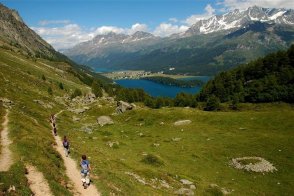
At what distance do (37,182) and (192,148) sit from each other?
138 ft

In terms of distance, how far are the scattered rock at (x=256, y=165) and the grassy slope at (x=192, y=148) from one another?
1343 millimetres

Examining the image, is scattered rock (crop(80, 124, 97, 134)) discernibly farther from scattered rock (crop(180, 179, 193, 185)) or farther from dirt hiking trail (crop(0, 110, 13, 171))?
scattered rock (crop(180, 179, 193, 185))

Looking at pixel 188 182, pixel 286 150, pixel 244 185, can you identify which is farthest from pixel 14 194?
pixel 286 150

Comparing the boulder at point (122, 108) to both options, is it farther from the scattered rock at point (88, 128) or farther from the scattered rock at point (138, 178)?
the scattered rock at point (138, 178)

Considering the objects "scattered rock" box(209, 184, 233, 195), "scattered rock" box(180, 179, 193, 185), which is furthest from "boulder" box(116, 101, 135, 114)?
"scattered rock" box(209, 184, 233, 195)

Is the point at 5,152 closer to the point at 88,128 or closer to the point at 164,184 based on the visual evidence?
the point at 164,184

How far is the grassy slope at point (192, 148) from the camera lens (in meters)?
47.1

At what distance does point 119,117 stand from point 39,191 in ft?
245

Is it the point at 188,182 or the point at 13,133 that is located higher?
the point at 13,133

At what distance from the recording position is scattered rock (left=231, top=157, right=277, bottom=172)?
56125 millimetres

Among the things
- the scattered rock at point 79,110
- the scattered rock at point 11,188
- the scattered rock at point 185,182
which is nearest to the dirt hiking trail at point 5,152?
the scattered rock at point 11,188

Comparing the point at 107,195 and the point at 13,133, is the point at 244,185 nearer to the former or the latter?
the point at 107,195

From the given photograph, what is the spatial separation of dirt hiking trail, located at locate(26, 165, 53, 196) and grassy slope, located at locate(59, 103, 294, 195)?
5.82m

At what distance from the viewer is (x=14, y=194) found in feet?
86.9
